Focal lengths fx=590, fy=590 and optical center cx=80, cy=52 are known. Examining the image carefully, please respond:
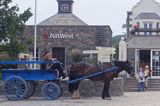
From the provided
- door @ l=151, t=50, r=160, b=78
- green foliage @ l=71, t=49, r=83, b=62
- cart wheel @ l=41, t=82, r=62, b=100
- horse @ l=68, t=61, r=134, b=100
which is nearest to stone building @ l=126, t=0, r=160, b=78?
door @ l=151, t=50, r=160, b=78

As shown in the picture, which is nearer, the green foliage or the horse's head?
the horse's head

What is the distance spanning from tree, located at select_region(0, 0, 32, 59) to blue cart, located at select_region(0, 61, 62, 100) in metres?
3.38

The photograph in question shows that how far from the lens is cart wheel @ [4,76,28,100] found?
2195 cm

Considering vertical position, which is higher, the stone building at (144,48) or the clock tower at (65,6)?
the clock tower at (65,6)

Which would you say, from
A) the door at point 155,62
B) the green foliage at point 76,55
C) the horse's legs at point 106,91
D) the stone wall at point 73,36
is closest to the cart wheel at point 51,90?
the horse's legs at point 106,91

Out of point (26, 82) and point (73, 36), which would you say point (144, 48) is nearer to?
point (73, 36)

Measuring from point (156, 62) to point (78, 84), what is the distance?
728 inches

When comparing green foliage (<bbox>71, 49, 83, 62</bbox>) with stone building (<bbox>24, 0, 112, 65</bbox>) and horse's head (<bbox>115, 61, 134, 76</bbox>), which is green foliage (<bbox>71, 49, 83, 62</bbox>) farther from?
horse's head (<bbox>115, 61, 134, 76</bbox>)

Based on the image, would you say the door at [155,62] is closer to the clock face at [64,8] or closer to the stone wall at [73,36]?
the stone wall at [73,36]

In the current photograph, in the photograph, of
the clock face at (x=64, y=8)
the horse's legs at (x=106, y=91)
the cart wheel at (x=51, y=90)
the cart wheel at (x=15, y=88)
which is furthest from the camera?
the clock face at (x=64, y=8)

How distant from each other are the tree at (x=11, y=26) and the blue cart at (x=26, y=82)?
338cm

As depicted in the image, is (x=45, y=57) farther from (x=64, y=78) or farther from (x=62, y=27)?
(x=62, y=27)

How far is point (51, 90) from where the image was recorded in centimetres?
2214

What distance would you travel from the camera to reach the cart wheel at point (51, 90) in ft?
72.4
